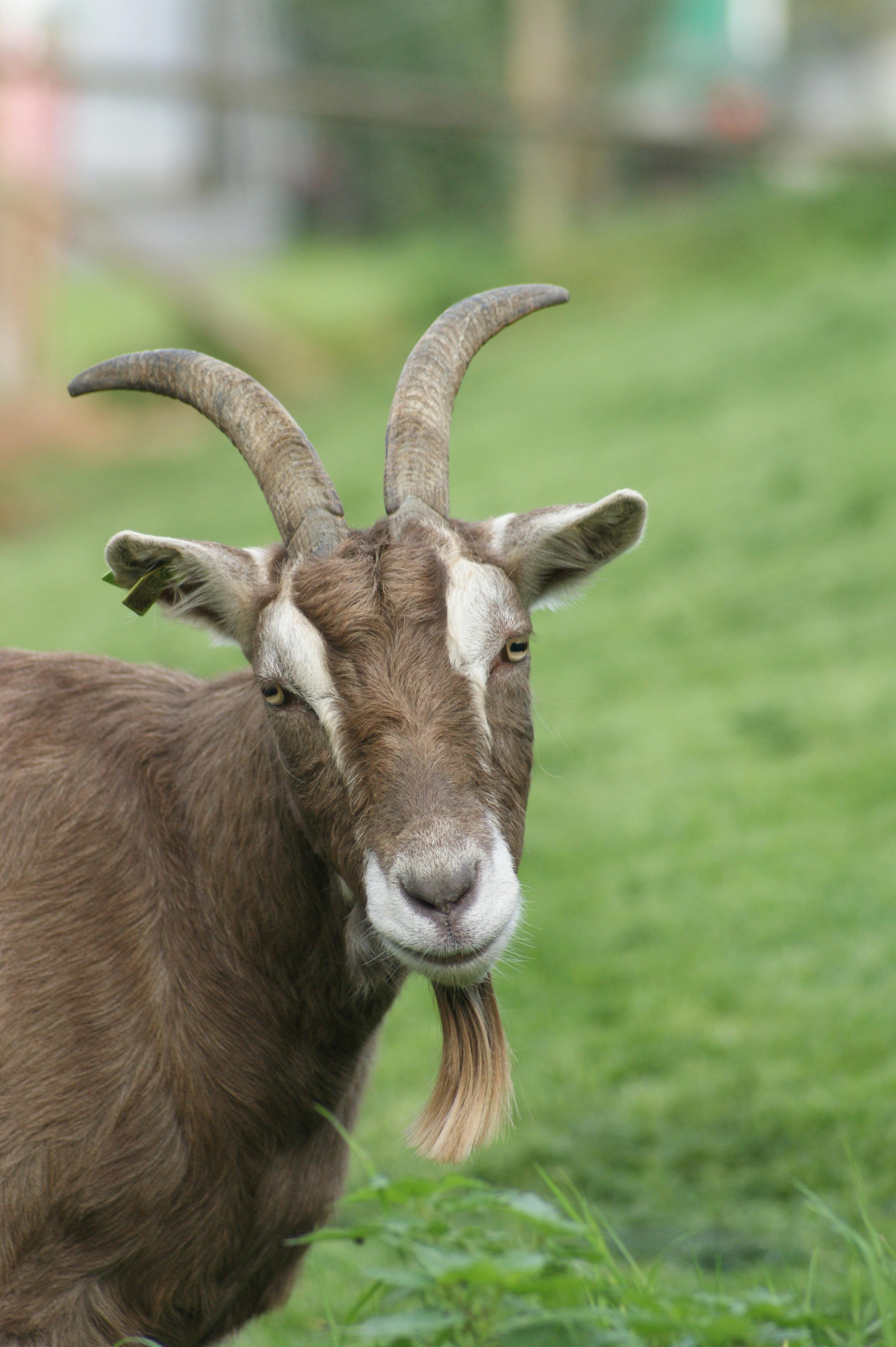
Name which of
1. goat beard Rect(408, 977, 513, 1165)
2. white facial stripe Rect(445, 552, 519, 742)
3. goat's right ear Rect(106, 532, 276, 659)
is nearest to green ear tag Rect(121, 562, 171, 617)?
goat's right ear Rect(106, 532, 276, 659)

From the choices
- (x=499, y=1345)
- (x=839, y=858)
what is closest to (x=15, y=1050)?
(x=499, y=1345)

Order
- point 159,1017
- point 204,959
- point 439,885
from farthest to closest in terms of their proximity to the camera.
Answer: point 204,959, point 159,1017, point 439,885

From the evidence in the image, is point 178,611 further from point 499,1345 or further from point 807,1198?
point 807,1198

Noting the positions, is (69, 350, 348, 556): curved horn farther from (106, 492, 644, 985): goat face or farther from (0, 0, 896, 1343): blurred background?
(0, 0, 896, 1343): blurred background

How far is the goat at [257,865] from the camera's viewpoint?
3092 mm

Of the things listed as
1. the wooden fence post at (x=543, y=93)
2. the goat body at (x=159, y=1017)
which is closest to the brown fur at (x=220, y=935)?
the goat body at (x=159, y=1017)

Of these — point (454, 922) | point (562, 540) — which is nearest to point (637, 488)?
point (562, 540)

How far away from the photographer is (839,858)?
6406 mm

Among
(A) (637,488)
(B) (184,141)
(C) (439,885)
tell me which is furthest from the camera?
(B) (184,141)

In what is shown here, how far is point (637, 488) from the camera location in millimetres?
11250

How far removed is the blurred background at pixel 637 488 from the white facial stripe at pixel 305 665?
0.84 metres

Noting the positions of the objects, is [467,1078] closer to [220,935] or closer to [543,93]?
[220,935]

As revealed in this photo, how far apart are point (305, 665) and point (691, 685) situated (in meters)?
5.60

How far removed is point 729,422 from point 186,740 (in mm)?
8716
